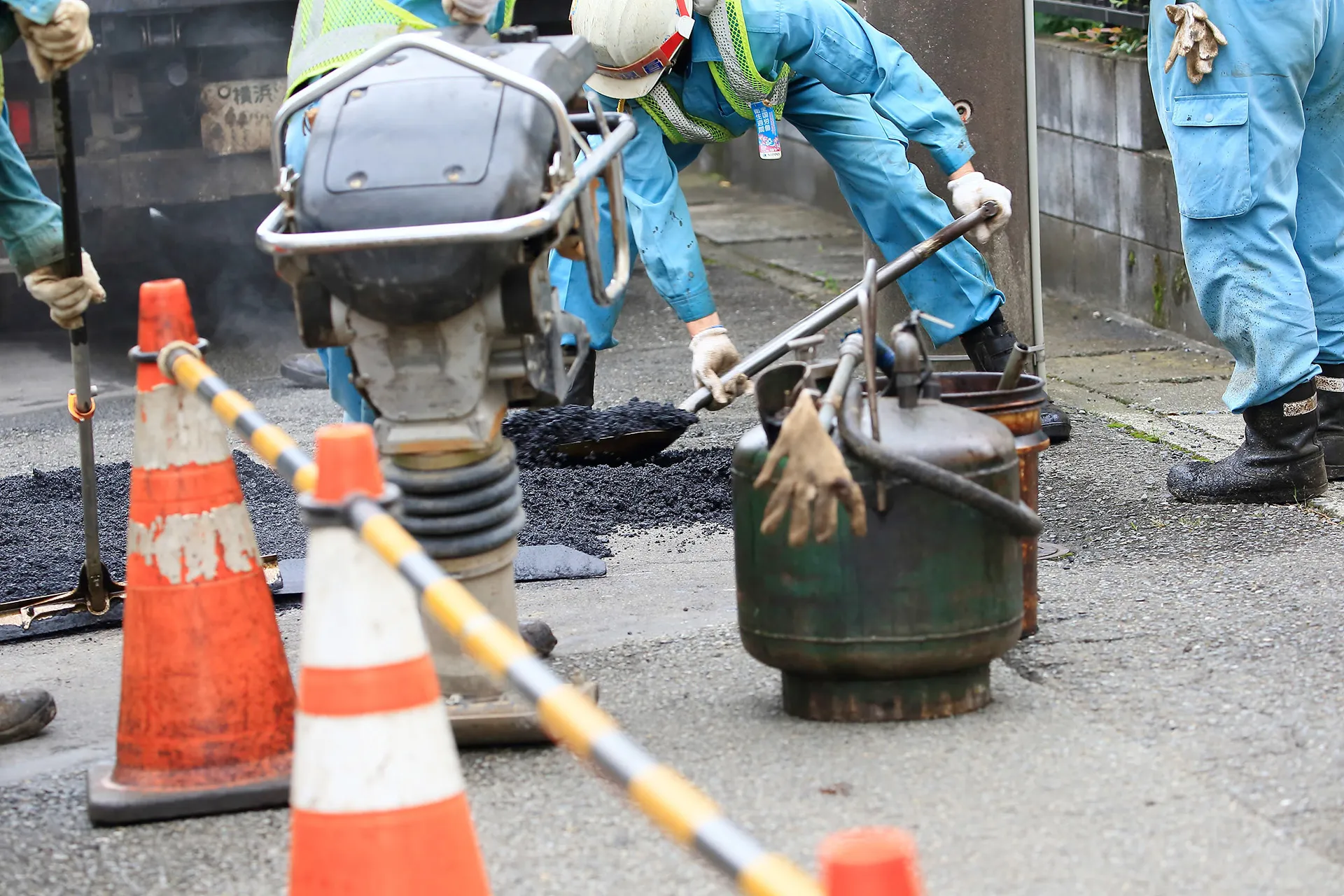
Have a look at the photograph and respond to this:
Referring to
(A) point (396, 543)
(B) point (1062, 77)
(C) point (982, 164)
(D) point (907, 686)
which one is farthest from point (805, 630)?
(B) point (1062, 77)

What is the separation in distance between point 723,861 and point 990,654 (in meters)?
1.55

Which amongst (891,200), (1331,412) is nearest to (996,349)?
(891,200)

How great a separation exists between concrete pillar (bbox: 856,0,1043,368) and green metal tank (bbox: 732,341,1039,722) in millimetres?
2484

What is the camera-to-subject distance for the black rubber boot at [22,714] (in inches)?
123

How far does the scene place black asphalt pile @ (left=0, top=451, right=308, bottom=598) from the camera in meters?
4.21

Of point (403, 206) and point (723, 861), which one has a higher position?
point (403, 206)

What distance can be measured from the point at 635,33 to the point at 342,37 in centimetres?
96

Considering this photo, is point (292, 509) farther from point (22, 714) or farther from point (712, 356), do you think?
point (22, 714)

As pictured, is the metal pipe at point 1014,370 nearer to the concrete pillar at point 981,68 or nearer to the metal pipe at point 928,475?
the metal pipe at point 928,475

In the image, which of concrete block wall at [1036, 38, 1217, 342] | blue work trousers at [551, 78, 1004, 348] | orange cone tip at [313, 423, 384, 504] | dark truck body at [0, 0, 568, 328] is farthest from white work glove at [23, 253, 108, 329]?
concrete block wall at [1036, 38, 1217, 342]

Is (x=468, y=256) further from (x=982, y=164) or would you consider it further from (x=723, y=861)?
(x=982, y=164)

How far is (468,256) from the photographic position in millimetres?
2641

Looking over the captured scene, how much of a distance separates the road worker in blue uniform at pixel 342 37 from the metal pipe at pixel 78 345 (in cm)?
44

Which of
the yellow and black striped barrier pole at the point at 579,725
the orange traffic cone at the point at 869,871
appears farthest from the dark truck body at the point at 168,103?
the orange traffic cone at the point at 869,871
